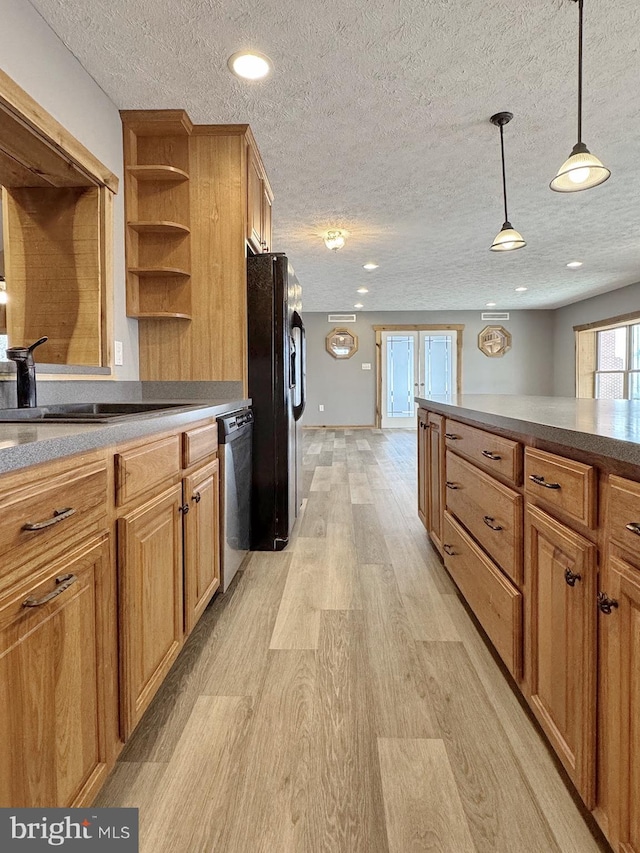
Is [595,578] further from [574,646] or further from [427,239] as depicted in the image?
[427,239]

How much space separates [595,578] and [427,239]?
458cm

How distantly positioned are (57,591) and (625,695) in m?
1.05

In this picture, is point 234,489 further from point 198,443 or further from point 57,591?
point 57,591

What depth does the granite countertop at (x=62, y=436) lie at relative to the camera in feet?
2.47

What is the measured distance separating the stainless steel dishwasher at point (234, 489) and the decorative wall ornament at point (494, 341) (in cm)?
798

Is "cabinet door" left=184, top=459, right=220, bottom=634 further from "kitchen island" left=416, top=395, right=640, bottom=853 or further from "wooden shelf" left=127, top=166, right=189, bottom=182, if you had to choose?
"wooden shelf" left=127, top=166, right=189, bottom=182

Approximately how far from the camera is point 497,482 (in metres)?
1.59

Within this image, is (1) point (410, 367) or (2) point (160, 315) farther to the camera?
(1) point (410, 367)

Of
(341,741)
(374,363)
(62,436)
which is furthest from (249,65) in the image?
(374,363)

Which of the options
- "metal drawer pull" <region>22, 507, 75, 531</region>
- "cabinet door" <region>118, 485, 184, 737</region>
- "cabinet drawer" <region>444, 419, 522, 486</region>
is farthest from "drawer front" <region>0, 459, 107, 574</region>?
"cabinet drawer" <region>444, 419, 522, 486</region>

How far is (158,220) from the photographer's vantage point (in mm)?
2639

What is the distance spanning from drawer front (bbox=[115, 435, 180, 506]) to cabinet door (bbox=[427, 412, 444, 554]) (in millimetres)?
1426

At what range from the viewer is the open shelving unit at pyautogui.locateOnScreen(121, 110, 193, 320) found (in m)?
2.54

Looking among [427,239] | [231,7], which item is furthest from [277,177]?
[427,239]
